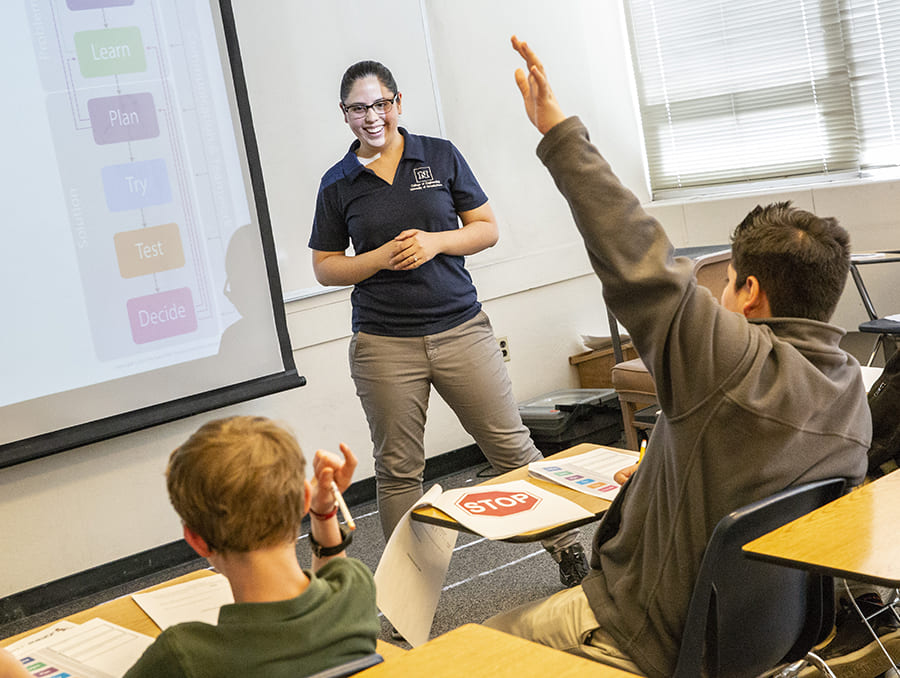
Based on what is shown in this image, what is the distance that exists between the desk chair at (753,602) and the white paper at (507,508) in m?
0.31

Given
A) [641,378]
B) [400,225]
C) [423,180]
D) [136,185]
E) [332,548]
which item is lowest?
[641,378]

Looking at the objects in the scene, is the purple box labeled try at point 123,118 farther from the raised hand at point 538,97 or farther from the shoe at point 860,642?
the shoe at point 860,642

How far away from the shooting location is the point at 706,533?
1.54 m

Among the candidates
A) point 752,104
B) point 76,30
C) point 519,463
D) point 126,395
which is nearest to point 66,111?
point 76,30

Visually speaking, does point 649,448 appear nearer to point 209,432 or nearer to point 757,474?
point 757,474

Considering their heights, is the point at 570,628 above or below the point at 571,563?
above

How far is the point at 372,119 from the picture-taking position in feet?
9.73

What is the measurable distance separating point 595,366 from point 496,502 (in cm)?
310

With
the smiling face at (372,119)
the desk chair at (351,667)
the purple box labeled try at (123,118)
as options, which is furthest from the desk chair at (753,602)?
the purple box labeled try at (123,118)

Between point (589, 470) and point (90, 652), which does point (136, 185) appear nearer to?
point (589, 470)

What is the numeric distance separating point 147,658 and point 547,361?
3.85 m

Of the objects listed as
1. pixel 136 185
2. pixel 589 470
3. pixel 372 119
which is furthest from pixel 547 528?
pixel 136 185

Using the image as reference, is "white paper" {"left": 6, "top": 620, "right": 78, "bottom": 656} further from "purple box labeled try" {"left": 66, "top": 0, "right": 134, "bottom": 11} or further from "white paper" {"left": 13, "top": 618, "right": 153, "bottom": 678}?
"purple box labeled try" {"left": 66, "top": 0, "right": 134, "bottom": 11}

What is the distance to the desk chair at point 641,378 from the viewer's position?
3812mm
